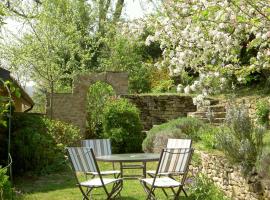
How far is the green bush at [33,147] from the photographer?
10297 mm

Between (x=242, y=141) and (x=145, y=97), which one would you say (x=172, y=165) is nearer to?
(x=242, y=141)

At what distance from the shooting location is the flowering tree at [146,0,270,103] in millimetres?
5055

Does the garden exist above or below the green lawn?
above

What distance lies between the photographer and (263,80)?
14.9 metres

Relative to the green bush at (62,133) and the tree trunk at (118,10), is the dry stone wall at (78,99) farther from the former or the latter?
the tree trunk at (118,10)

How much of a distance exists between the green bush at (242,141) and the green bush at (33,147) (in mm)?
5133

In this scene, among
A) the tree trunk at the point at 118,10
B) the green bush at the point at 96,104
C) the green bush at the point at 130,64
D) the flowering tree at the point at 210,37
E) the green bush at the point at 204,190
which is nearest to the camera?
the flowering tree at the point at 210,37

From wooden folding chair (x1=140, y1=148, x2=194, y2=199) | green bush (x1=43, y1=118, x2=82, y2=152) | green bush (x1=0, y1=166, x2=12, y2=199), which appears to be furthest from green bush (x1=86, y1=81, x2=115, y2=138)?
green bush (x1=0, y1=166, x2=12, y2=199)

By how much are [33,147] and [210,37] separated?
578cm

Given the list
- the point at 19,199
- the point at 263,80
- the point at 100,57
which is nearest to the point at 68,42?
the point at 100,57

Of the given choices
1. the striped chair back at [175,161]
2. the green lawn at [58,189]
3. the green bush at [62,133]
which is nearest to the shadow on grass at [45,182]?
the green lawn at [58,189]

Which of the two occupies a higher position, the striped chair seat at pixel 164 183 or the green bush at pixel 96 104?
the green bush at pixel 96 104

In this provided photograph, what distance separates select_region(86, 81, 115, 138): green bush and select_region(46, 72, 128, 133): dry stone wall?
0.59 meters

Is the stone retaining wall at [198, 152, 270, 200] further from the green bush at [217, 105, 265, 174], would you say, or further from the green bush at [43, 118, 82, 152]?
the green bush at [43, 118, 82, 152]
